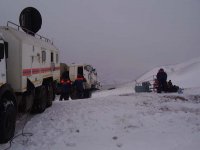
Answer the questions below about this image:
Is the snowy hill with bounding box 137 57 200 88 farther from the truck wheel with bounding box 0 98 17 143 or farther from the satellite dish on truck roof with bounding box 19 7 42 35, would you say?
the truck wheel with bounding box 0 98 17 143

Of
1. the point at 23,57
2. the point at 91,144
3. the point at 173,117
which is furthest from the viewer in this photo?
the point at 173,117

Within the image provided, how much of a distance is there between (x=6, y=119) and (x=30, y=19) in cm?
744

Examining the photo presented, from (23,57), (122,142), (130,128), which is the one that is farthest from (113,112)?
(23,57)

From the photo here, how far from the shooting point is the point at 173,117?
1177 centimetres

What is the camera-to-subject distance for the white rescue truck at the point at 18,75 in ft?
28.1

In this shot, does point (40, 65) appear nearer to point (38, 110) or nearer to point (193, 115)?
point (38, 110)

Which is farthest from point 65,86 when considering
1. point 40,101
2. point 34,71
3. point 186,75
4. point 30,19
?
point 186,75

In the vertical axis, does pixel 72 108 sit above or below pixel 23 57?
below

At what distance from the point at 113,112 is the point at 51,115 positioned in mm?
2291

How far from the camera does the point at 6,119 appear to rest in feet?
28.1

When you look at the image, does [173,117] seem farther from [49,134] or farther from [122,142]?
[49,134]

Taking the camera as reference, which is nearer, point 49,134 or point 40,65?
point 49,134

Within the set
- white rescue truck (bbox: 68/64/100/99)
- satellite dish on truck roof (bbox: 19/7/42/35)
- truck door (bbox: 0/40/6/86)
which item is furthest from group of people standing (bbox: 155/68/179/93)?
truck door (bbox: 0/40/6/86)

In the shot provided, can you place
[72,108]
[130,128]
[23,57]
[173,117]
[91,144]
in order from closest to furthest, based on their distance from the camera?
[91,144], [23,57], [130,128], [173,117], [72,108]
